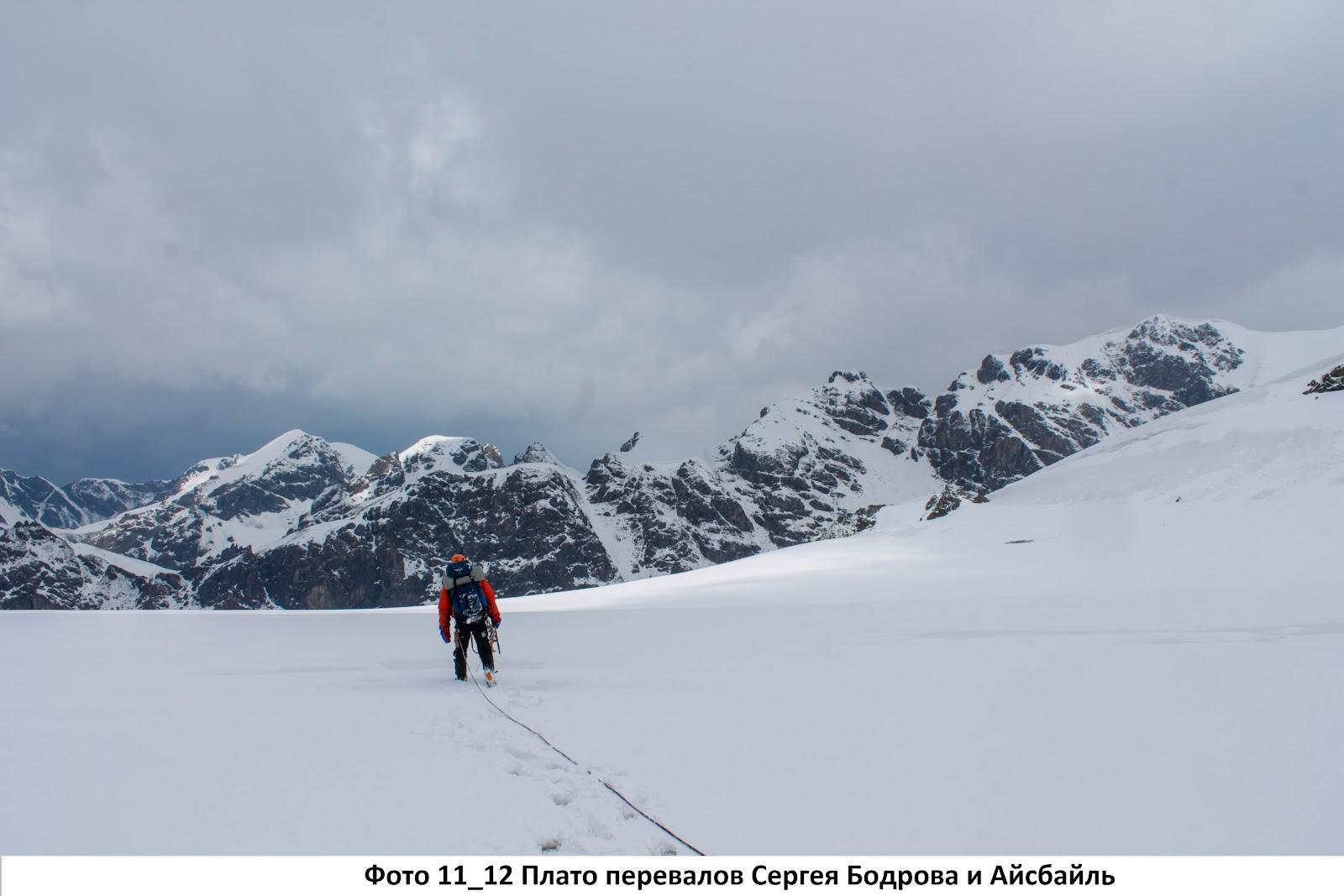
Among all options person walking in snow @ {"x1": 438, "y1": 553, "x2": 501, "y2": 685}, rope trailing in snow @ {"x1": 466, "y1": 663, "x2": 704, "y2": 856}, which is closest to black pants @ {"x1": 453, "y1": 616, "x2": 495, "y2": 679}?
person walking in snow @ {"x1": 438, "y1": 553, "x2": 501, "y2": 685}

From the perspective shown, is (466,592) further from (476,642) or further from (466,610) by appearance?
(476,642)

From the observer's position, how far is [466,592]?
12141 mm

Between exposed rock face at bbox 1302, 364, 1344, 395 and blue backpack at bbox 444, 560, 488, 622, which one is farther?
exposed rock face at bbox 1302, 364, 1344, 395

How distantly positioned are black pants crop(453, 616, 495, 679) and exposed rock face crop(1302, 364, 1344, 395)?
170 feet

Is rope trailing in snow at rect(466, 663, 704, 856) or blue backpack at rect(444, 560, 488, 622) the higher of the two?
blue backpack at rect(444, 560, 488, 622)

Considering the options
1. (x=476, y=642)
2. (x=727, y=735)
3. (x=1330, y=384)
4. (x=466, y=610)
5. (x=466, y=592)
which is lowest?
(x=727, y=735)

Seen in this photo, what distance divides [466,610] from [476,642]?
2.09 ft

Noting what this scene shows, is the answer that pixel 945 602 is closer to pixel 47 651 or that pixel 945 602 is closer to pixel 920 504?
pixel 47 651

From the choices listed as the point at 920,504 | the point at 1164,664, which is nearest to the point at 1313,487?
the point at 1164,664

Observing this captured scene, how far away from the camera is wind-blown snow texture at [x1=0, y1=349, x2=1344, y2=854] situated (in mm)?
4922

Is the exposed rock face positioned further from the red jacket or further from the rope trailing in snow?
the rope trailing in snow

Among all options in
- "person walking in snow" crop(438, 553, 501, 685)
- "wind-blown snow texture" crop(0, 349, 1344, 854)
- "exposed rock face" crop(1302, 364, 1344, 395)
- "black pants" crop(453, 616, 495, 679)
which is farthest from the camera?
"exposed rock face" crop(1302, 364, 1344, 395)

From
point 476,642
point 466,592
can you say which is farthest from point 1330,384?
point 476,642
